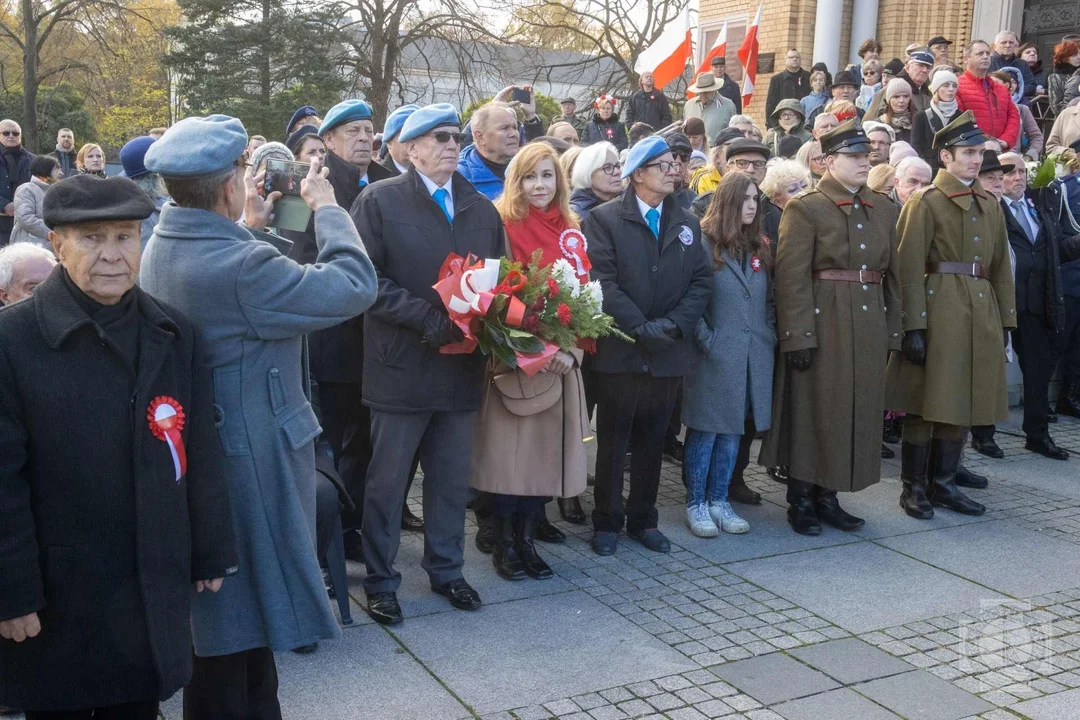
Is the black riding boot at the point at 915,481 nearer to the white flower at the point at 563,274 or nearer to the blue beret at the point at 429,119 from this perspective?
the white flower at the point at 563,274

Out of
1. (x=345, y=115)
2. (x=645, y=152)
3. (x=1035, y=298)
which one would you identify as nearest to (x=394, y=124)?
(x=345, y=115)

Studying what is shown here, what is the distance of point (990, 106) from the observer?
12.4 m

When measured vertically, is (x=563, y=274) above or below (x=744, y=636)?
above

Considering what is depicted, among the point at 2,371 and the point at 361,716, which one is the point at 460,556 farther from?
the point at 2,371

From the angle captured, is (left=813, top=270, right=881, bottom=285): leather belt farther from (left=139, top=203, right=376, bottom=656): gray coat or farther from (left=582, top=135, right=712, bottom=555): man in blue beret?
(left=139, top=203, right=376, bottom=656): gray coat

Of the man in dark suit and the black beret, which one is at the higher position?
the black beret

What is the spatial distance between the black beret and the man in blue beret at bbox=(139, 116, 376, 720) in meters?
0.30

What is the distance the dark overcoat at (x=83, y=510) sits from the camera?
2.62m

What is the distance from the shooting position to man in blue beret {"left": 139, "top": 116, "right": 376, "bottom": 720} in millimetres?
3123

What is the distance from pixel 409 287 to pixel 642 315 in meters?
1.38

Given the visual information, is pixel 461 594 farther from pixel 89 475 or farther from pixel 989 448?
pixel 989 448

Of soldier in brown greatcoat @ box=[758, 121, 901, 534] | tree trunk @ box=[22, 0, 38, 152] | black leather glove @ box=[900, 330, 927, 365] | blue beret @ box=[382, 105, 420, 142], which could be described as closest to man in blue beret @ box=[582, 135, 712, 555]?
soldier in brown greatcoat @ box=[758, 121, 901, 534]

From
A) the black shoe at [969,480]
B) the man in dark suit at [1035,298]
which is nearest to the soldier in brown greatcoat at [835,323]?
the black shoe at [969,480]

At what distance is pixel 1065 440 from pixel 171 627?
26.0 feet
